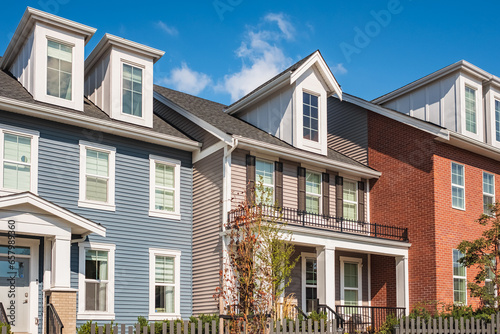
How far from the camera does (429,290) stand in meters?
21.3

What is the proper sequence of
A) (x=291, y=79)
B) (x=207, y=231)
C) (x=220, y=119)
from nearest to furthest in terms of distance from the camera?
(x=207, y=231), (x=291, y=79), (x=220, y=119)

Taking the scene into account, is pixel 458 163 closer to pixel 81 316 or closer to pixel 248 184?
pixel 248 184

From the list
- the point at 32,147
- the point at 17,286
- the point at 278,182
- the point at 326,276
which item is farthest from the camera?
the point at 278,182

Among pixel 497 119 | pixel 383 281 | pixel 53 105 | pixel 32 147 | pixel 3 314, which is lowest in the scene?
pixel 3 314

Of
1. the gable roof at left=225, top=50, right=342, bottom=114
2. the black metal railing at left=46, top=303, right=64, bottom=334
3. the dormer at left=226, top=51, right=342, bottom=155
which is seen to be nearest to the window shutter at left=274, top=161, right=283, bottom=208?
the dormer at left=226, top=51, right=342, bottom=155

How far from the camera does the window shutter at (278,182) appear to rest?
2066 cm

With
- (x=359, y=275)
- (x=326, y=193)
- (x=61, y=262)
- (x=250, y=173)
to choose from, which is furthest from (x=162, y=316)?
(x=359, y=275)

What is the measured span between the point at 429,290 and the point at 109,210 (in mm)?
11217

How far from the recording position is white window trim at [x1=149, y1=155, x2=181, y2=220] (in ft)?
64.1

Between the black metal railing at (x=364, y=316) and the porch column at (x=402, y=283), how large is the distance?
26 cm

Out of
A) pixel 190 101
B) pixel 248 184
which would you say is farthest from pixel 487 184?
pixel 190 101

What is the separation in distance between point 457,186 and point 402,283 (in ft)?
13.8

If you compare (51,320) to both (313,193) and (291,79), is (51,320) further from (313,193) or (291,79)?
(291,79)

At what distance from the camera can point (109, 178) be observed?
61.2ft
